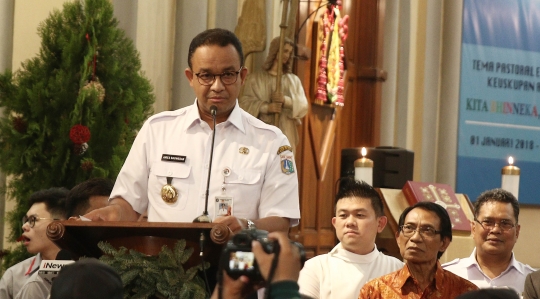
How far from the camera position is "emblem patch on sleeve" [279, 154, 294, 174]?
2.93 m

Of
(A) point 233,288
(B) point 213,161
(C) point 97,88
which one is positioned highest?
(C) point 97,88

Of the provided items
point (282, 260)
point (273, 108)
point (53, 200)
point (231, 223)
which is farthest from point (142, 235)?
point (273, 108)

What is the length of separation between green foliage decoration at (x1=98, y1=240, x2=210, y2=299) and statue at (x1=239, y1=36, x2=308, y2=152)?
12.7 feet

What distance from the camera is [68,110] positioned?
4664 mm

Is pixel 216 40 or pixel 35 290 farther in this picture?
pixel 35 290

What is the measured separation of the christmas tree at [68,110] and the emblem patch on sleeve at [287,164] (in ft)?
5.91

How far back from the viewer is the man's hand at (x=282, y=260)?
1.62m

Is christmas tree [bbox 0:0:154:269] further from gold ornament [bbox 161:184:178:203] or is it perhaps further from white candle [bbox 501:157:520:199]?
white candle [bbox 501:157:520:199]

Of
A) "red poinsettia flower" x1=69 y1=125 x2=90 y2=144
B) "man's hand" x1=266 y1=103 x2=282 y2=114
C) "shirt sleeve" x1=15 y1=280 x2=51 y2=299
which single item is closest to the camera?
"shirt sleeve" x1=15 y1=280 x2=51 y2=299

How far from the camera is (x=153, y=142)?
297 centimetres

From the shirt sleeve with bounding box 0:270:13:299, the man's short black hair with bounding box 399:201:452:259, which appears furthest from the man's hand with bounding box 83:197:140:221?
the shirt sleeve with bounding box 0:270:13:299

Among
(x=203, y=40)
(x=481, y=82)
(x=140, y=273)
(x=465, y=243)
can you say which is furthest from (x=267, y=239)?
(x=481, y=82)

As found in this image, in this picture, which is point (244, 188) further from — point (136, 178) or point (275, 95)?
point (275, 95)

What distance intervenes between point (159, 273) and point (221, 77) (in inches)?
28.9
